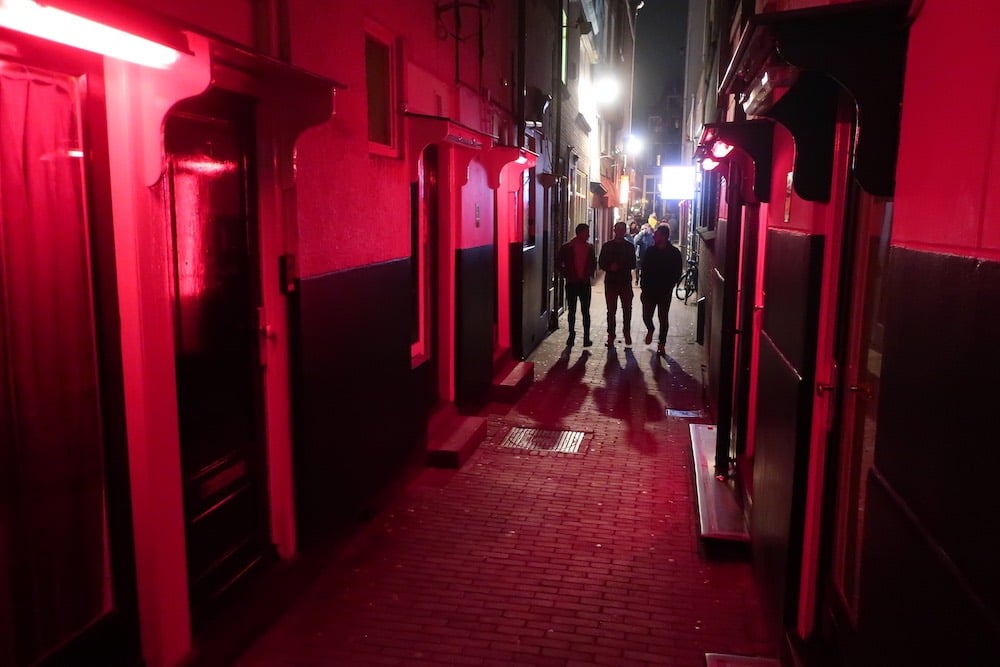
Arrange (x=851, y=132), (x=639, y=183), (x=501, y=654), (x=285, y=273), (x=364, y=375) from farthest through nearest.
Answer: (x=639, y=183), (x=364, y=375), (x=285, y=273), (x=501, y=654), (x=851, y=132)

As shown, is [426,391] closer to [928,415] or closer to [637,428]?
[637,428]

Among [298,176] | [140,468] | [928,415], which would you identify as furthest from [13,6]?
[928,415]

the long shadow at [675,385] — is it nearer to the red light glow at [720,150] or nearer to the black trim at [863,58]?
the red light glow at [720,150]

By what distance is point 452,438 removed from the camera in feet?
23.9

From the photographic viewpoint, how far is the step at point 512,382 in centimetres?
938

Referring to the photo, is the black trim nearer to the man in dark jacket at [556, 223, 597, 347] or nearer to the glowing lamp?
the glowing lamp

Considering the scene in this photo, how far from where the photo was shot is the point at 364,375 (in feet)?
18.2

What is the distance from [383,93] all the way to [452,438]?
312cm

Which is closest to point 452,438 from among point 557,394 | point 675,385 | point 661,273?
point 557,394

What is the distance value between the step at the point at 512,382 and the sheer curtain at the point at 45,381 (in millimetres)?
6405

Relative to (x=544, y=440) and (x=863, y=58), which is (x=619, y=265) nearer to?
(x=544, y=440)

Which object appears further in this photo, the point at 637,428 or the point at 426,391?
the point at 637,428

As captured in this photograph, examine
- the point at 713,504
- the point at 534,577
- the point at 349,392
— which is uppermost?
the point at 349,392

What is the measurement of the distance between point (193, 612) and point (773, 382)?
3233 mm
